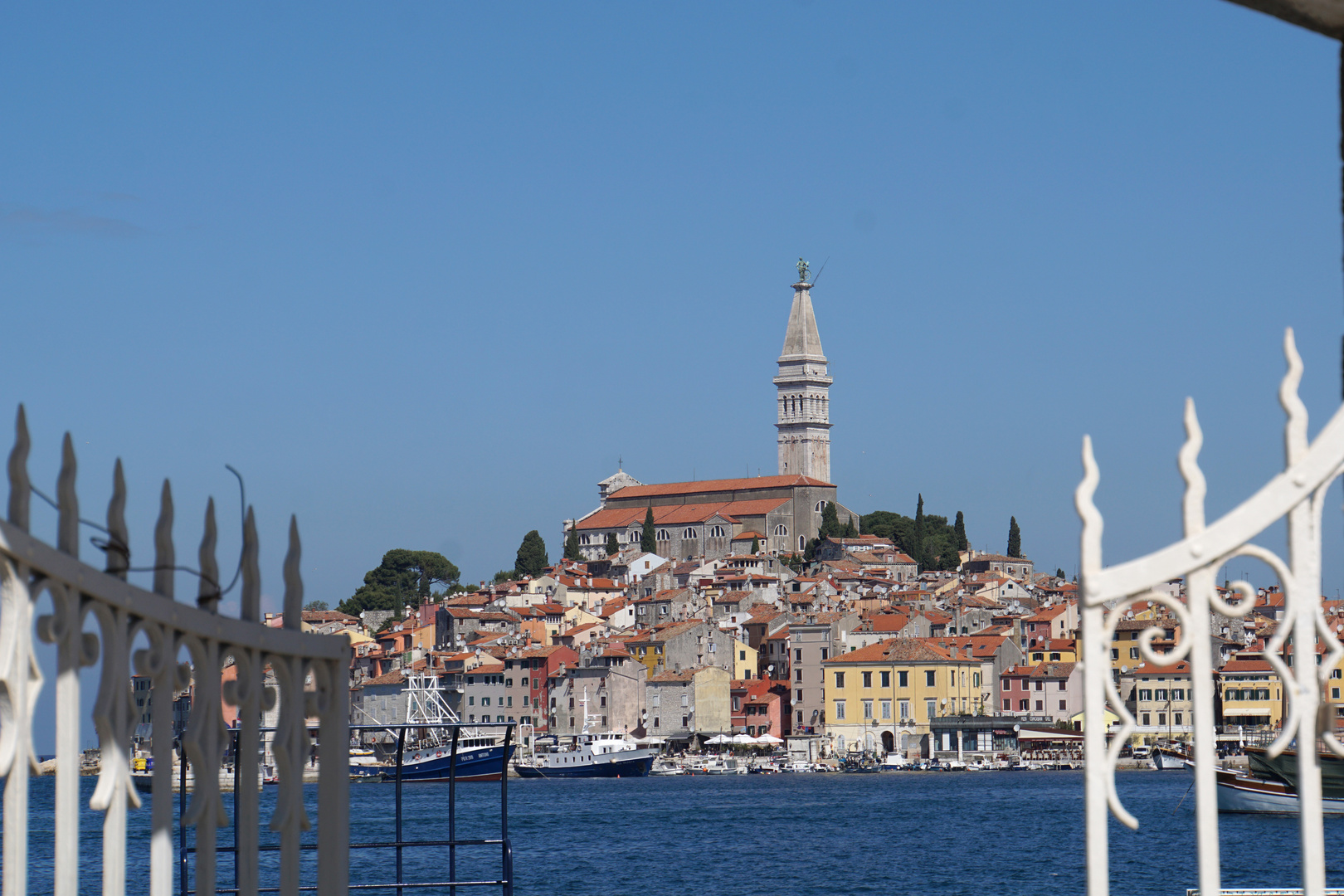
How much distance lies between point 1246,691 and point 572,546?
5246 centimetres

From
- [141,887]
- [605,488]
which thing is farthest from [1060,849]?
[605,488]

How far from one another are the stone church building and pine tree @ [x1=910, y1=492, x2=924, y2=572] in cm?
539

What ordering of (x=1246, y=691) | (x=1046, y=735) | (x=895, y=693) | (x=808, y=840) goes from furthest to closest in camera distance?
(x=895, y=693)
(x=1046, y=735)
(x=1246, y=691)
(x=808, y=840)

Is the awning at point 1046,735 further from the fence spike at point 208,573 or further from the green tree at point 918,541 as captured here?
the fence spike at point 208,573

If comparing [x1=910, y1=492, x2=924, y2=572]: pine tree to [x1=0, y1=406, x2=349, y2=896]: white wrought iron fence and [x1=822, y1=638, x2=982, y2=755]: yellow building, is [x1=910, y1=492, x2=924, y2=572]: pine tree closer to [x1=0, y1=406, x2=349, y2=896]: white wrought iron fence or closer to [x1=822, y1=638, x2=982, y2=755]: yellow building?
[x1=822, y1=638, x2=982, y2=755]: yellow building

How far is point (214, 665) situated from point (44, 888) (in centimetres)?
2667

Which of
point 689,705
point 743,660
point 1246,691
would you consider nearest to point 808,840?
point 1246,691

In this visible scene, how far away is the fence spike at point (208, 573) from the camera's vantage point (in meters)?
2.23

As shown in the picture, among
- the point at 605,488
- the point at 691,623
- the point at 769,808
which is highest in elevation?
the point at 605,488

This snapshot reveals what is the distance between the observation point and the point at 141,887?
28703mm

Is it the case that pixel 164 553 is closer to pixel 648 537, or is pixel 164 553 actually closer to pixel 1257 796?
pixel 1257 796

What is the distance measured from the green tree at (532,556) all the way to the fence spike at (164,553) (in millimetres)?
92093

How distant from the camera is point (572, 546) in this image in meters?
103

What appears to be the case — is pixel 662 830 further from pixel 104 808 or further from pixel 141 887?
pixel 104 808
